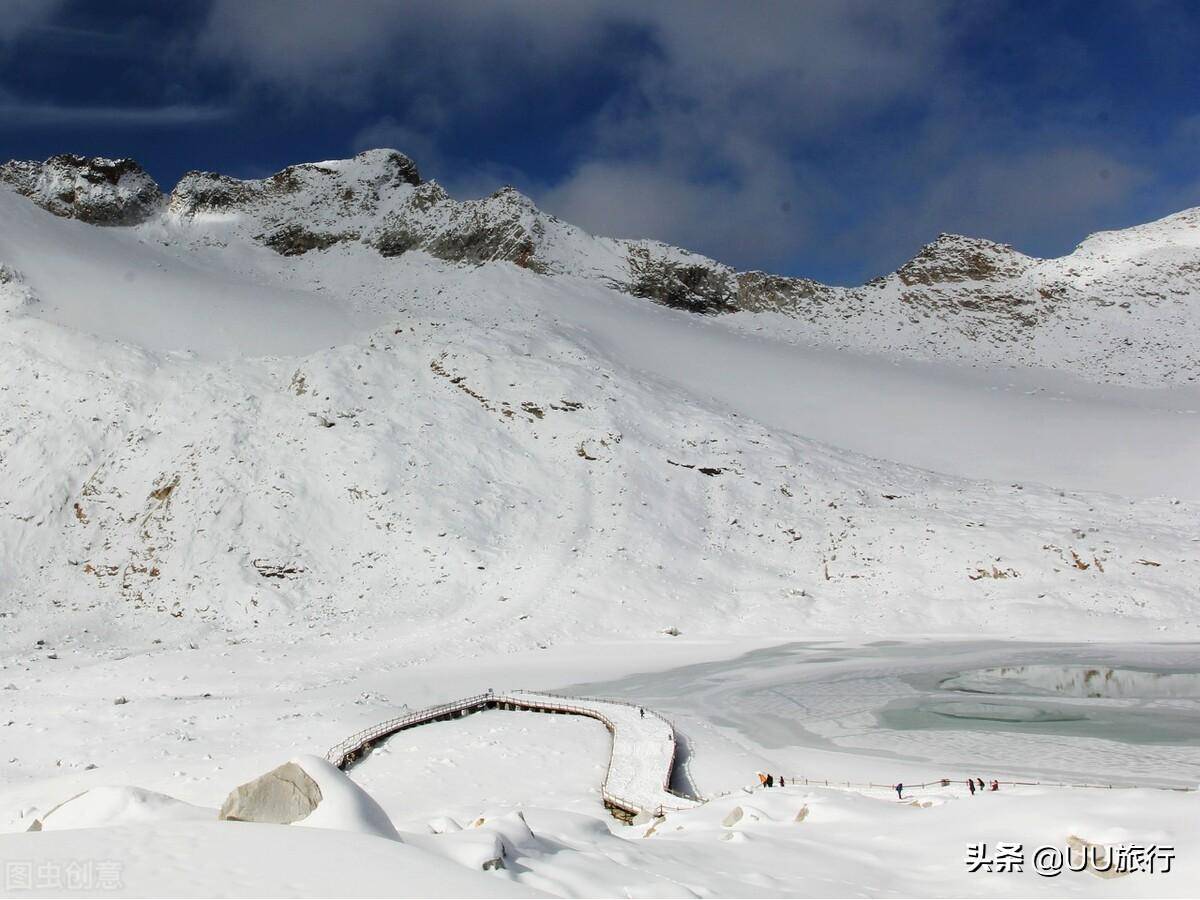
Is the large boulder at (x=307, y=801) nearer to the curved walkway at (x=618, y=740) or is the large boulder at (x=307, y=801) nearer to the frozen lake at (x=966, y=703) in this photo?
the curved walkway at (x=618, y=740)

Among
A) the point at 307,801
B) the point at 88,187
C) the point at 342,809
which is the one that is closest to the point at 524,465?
the point at 307,801

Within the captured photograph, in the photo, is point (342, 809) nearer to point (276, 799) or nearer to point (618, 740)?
point (276, 799)

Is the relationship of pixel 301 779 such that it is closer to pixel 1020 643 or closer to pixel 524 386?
pixel 1020 643

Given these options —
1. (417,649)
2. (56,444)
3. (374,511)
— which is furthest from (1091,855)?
(56,444)

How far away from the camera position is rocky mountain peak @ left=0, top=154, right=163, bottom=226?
100.0 m

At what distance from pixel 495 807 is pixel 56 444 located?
141 ft

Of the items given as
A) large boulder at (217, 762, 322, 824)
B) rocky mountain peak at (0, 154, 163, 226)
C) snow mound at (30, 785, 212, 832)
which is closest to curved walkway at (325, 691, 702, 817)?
large boulder at (217, 762, 322, 824)

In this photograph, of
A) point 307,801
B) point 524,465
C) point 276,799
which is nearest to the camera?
point 307,801

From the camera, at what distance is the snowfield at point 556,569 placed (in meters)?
12.6

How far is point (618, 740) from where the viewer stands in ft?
79.1

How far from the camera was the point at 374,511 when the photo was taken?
4703 centimetres

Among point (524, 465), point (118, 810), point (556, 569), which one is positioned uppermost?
point (524, 465)

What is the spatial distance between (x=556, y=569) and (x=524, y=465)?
389 inches

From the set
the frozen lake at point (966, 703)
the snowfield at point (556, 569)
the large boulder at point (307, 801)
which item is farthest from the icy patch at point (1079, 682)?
the large boulder at point (307, 801)
